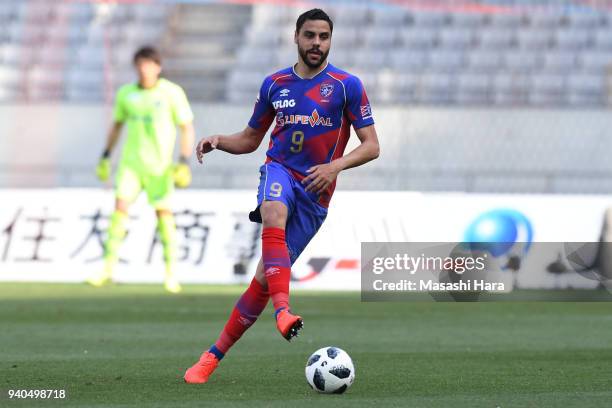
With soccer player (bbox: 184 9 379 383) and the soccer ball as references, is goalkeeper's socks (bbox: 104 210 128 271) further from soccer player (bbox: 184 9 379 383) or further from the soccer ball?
the soccer ball

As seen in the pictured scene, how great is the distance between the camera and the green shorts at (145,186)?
13453 millimetres

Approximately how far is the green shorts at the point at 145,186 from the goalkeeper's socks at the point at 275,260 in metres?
7.66

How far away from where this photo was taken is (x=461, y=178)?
17125 mm

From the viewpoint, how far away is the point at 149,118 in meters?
13.7

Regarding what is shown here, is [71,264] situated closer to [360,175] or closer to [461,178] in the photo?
[360,175]

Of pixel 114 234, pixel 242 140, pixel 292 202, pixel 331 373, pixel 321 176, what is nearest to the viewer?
pixel 331 373

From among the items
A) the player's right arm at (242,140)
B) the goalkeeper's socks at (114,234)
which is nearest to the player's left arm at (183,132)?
the goalkeeper's socks at (114,234)

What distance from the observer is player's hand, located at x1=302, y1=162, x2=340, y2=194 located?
5.86 meters

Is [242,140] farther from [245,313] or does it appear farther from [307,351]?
[307,351]

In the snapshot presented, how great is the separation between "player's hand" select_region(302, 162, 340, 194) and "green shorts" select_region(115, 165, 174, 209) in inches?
303

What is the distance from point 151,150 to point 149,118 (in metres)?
0.33

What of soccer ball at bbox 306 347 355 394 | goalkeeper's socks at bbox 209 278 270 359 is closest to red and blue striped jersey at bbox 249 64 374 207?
goalkeeper's socks at bbox 209 278 270 359

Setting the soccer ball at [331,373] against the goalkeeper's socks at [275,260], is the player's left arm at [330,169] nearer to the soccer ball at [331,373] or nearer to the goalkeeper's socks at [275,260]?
the goalkeeper's socks at [275,260]

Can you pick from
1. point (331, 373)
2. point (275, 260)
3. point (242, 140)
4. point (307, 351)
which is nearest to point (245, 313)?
point (275, 260)
